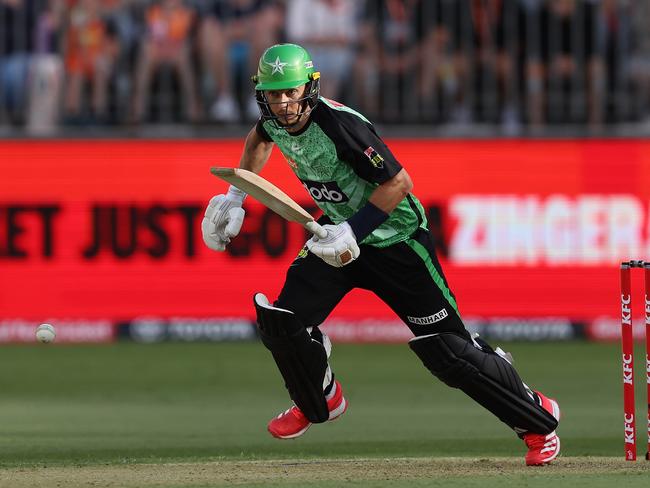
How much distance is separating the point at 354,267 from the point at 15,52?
8.74 m

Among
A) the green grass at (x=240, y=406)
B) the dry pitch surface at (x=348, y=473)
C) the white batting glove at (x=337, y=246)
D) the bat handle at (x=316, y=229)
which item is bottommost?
the green grass at (x=240, y=406)

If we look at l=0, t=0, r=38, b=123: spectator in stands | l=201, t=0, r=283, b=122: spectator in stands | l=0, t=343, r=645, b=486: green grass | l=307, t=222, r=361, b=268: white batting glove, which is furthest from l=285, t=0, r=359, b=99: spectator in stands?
l=307, t=222, r=361, b=268: white batting glove

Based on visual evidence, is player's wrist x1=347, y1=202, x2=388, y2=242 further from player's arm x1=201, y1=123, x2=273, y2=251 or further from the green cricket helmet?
player's arm x1=201, y1=123, x2=273, y2=251

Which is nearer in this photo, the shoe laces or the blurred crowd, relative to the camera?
the shoe laces

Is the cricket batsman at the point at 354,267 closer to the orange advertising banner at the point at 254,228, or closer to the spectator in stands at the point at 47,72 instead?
the orange advertising banner at the point at 254,228

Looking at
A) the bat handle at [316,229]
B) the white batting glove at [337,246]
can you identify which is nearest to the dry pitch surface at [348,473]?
the white batting glove at [337,246]

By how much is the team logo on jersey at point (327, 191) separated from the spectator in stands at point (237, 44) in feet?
25.5

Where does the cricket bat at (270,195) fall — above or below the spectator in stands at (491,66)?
below

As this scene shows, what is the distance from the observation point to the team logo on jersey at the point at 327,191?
7370 mm

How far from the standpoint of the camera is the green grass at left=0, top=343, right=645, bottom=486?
27.8 ft

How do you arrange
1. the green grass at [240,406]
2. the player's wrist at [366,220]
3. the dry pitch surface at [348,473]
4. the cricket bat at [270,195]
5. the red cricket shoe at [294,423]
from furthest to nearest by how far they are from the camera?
the green grass at [240,406] → the red cricket shoe at [294,423] → the player's wrist at [366,220] → the cricket bat at [270,195] → the dry pitch surface at [348,473]

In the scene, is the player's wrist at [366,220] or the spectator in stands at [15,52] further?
the spectator in stands at [15,52]

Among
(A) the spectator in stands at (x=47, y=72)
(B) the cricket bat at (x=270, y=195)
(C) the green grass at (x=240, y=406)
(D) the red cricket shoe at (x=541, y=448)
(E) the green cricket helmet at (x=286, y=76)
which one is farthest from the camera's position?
(A) the spectator in stands at (x=47, y=72)

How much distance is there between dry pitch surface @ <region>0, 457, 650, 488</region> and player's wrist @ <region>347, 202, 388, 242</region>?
1.22 meters
